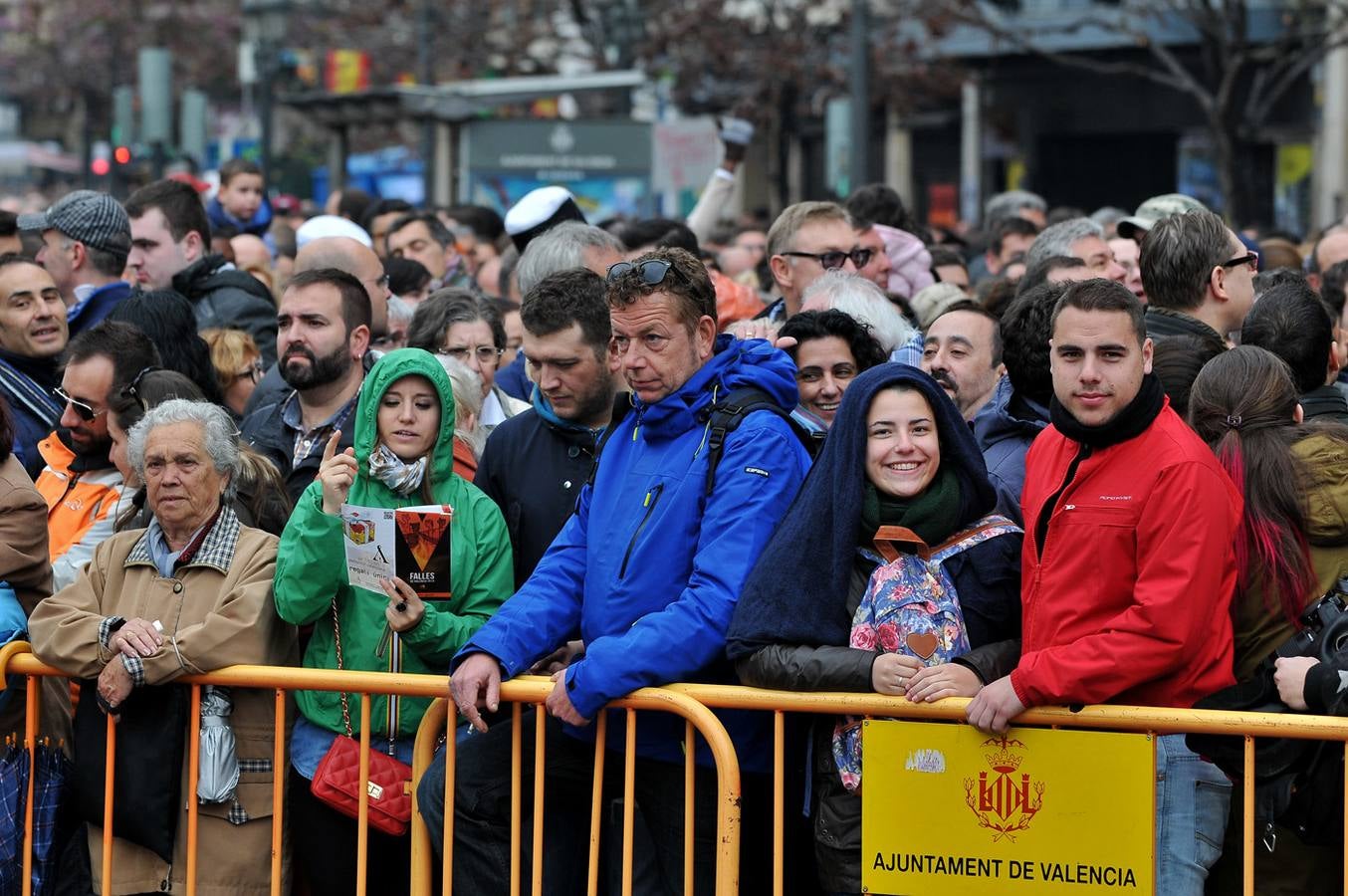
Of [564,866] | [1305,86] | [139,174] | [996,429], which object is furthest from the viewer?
[1305,86]

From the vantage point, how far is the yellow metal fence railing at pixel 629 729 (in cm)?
428

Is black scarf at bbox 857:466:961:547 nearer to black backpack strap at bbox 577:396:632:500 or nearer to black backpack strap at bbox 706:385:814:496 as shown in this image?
black backpack strap at bbox 706:385:814:496

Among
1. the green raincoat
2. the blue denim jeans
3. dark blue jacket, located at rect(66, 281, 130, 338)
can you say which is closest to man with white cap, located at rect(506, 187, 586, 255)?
dark blue jacket, located at rect(66, 281, 130, 338)

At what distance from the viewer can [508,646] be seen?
486 cm

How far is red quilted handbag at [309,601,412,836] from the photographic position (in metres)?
5.04

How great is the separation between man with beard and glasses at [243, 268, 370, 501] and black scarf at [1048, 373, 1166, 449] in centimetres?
262

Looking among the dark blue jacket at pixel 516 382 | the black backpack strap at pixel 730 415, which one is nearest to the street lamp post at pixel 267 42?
the dark blue jacket at pixel 516 382

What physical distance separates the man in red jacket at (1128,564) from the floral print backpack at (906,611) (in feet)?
0.60

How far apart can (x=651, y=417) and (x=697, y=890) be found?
1287 millimetres

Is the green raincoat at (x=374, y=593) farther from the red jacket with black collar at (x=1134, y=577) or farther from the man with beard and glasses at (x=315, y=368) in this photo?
the red jacket with black collar at (x=1134, y=577)

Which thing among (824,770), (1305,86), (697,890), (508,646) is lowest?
(697,890)

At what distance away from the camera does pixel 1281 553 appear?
4.48 metres

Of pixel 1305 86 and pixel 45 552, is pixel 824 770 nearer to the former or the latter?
pixel 45 552

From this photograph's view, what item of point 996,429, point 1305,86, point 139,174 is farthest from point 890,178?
point 996,429
